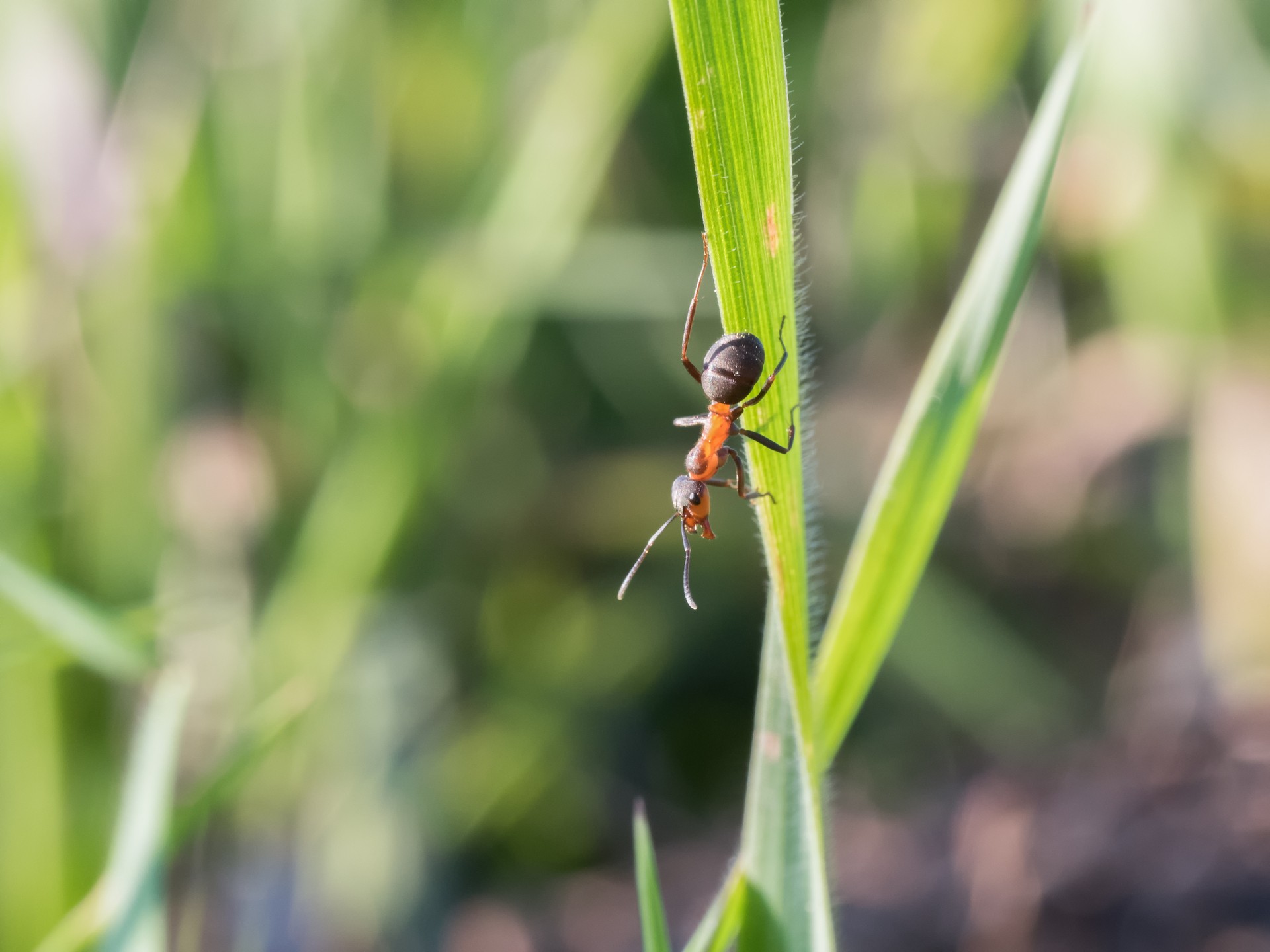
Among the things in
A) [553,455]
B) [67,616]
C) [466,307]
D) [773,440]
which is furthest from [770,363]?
[553,455]

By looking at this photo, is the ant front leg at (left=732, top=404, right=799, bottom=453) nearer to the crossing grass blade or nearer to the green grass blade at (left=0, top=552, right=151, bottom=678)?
the crossing grass blade

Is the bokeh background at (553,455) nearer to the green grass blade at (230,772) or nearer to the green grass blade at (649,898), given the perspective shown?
the green grass blade at (230,772)

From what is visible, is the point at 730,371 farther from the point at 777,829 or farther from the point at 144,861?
the point at 144,861

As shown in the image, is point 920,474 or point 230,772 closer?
point 920,474

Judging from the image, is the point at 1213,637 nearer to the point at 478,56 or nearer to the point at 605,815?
the point at 605,815

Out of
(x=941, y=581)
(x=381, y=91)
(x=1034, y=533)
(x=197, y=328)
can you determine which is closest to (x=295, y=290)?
(x=197, y=328)

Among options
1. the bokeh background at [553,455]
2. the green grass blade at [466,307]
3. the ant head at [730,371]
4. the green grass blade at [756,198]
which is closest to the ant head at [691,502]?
the ant head at [730,371]
